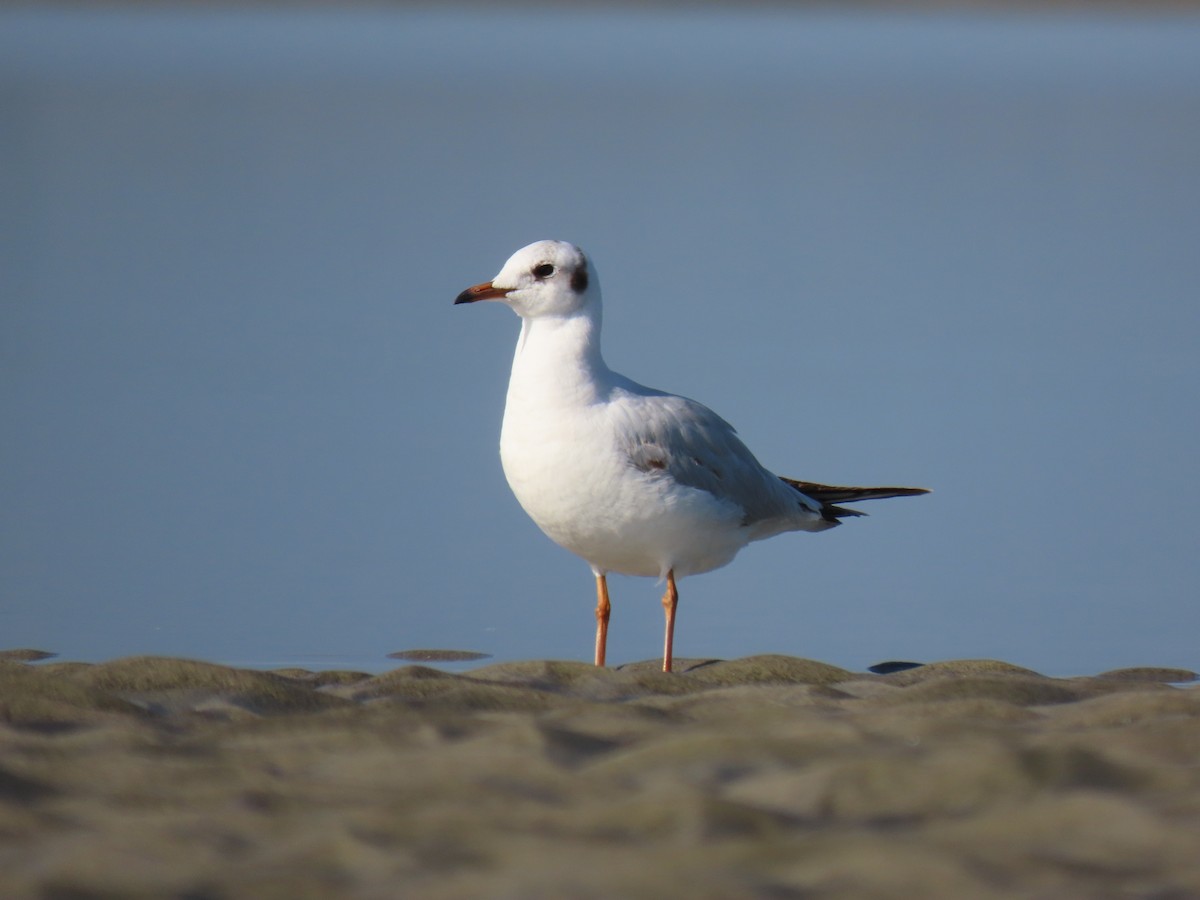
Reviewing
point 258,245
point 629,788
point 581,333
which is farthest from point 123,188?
point 629,788

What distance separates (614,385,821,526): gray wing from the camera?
221 inches

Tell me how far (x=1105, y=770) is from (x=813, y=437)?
5143 millimetres

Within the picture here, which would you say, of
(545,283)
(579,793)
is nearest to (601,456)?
(545,283)

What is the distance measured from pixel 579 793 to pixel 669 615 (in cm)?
233

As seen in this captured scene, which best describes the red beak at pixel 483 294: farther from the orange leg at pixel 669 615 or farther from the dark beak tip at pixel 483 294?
the orange leg at pixel 669 615

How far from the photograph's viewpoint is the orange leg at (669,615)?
545 cm

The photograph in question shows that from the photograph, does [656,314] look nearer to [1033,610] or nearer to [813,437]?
[813,437]

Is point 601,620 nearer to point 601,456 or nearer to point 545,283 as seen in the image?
point 601,456

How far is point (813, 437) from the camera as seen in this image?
28.2 feet

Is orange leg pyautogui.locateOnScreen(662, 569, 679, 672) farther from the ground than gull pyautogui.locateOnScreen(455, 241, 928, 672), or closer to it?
closer to it

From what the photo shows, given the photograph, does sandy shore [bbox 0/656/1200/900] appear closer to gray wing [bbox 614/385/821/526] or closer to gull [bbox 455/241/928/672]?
gull [bbox 455/241/928/672]

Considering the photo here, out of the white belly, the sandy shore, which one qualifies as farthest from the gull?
the sandy shore

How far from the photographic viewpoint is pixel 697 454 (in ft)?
19.1

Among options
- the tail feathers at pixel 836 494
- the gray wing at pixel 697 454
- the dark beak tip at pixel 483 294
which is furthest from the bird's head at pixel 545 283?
the tail feathers at pixel 836 494
